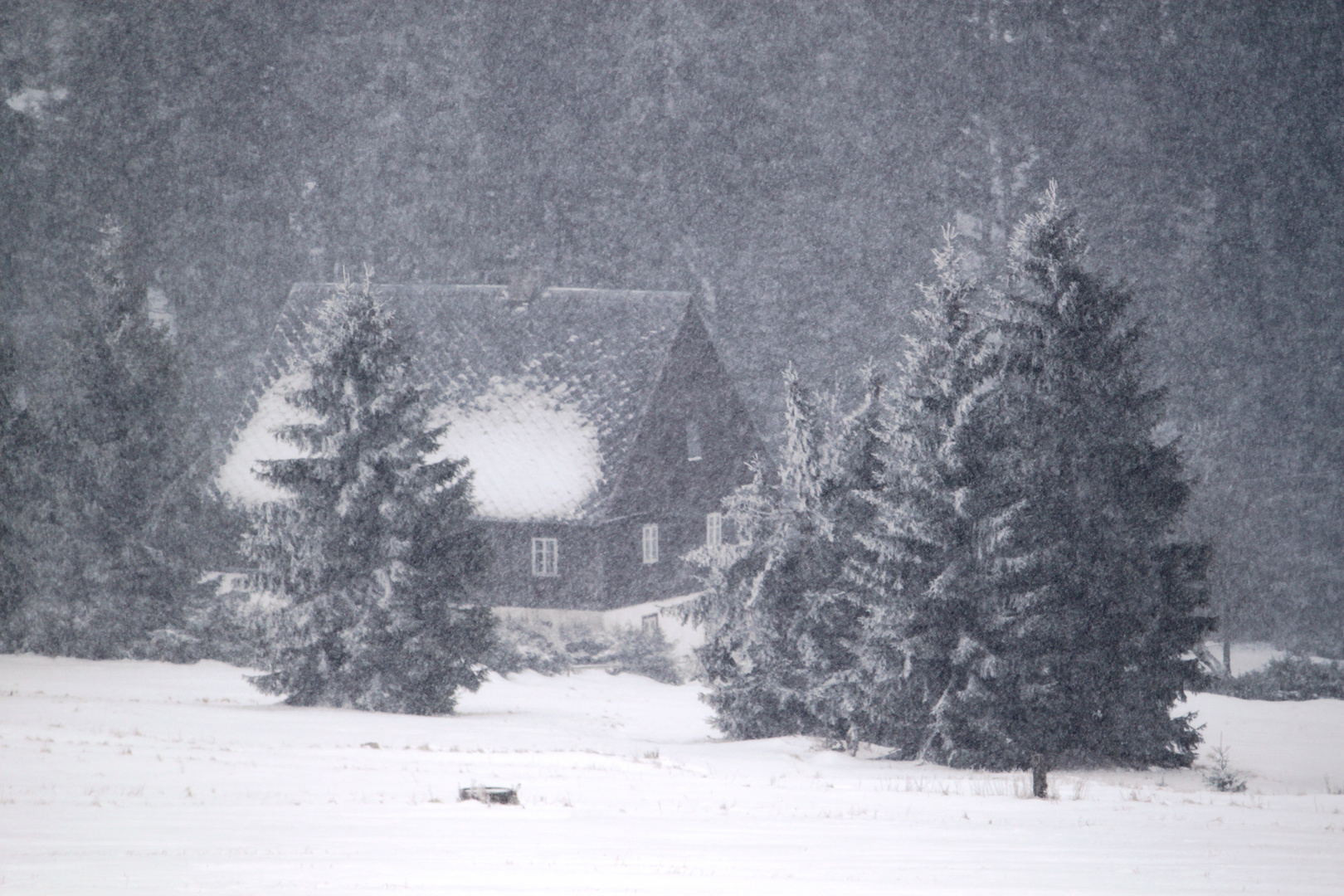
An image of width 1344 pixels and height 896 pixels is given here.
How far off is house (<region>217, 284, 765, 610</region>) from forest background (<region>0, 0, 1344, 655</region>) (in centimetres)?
1944

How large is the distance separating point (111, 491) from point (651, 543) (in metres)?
14.4

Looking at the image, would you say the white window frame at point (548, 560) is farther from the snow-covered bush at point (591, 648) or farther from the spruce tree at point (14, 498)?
the spruce tree at point (14, 498)

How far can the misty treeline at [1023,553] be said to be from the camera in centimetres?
2095

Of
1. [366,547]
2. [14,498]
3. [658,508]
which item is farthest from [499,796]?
[658,508]

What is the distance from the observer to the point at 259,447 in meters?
39.8

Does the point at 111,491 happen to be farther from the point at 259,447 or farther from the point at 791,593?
the point at 791,593

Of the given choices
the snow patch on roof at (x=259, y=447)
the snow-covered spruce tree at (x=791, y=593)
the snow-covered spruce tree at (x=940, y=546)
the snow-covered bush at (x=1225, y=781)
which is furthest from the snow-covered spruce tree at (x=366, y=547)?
the snow patch on roof at (x=259, y=447)

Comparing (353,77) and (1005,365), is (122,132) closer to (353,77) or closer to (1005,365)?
(353,77)

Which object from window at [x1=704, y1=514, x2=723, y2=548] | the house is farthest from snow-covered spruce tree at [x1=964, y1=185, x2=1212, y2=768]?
window at [x1=704, y1=514, x2=723, y2=548]

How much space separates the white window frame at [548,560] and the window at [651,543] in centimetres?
270

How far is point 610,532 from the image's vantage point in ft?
121

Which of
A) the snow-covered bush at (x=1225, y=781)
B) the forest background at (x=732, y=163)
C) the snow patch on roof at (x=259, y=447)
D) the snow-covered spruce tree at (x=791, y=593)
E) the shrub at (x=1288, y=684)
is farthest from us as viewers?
the forest background at (x=732, y=163)

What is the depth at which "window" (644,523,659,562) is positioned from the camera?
38344mm

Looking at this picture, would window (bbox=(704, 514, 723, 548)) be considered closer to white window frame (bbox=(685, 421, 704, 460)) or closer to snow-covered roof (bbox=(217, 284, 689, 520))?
white window frame (bbox=(685, 421, 704, 460))
